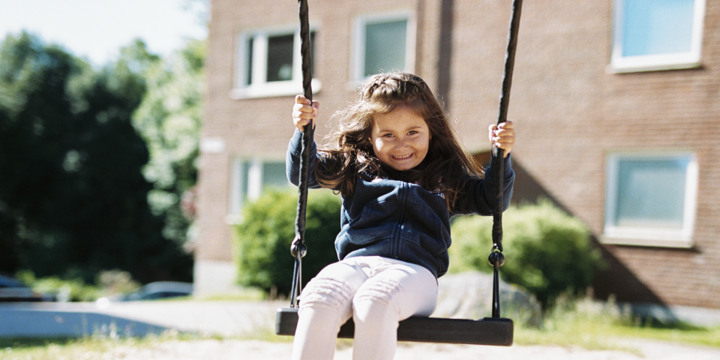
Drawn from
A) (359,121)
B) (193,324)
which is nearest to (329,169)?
(359,121)

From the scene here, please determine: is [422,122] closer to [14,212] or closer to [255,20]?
[255,20]

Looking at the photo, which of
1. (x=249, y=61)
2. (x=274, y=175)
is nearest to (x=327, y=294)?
(x=274, y=175)

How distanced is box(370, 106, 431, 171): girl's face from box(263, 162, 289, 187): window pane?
10.0 meters

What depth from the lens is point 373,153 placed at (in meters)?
3.20

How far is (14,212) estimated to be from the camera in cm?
2358

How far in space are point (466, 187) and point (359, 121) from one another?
581 millimetres

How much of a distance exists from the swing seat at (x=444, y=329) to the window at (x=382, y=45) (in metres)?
9.39

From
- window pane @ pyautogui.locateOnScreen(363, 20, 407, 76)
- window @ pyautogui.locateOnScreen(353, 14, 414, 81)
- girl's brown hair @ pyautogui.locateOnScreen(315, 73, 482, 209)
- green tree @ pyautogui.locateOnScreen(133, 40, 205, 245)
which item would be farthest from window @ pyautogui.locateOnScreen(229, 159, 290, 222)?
girl's brown hair @ pyautogui.locateOnScreen(315, 73, 482, 209)

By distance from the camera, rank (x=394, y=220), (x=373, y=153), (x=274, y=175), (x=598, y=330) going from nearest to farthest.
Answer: (x=394, y=220), (x=373, y=153), (x=598, y=330), (x=274, y=175)

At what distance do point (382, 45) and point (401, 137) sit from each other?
940 centimetres

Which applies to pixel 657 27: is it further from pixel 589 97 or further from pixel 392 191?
pixel 392 191

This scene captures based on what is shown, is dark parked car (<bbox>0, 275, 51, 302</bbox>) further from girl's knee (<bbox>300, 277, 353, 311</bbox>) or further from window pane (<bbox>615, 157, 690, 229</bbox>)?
girl's knee (<bbox>300, 277, 353, 311</bbox>)

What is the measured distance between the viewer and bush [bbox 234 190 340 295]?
10188 mm

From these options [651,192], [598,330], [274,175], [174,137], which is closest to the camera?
[598,330]
